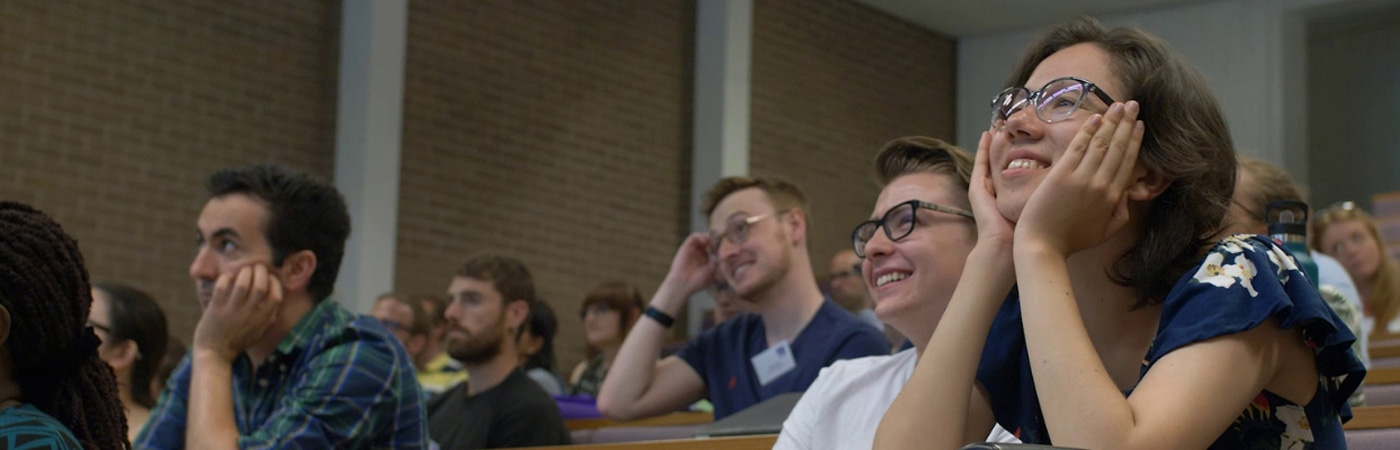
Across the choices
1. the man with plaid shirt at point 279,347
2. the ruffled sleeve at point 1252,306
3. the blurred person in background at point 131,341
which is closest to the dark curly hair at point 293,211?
the man with plaid shirt at point 279,347

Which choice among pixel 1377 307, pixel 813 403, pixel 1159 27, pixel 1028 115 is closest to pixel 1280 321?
pixel 1028 115

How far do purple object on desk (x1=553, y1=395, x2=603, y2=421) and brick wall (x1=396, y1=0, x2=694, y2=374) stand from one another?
10.8 feet

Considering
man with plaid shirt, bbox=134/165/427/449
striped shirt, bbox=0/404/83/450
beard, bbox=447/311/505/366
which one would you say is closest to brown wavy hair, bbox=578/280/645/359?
beard, bbox=447/311/505/366

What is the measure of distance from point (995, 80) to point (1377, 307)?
5.46m

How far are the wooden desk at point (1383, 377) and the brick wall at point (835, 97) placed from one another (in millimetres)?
7012

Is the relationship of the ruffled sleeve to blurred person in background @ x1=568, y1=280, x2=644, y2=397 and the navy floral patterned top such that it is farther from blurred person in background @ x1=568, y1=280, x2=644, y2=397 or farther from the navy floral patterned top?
blurred person in background @ x1=568, y1=280, x2=644, y2=397

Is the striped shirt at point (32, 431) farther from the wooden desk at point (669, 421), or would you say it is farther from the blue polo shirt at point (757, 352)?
the wooden desk at point (669, 421)

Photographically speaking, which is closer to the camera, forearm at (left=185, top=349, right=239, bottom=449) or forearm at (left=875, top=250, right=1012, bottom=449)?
forearm at (left=875, top=250, right=1012, bottom=449)

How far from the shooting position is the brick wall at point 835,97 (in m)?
10.2

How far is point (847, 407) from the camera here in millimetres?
2275

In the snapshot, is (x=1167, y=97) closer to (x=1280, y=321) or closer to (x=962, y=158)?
(x=1280, y=321)

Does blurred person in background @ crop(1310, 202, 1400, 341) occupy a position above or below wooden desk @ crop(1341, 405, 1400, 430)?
above

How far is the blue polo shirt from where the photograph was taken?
354 centimetres

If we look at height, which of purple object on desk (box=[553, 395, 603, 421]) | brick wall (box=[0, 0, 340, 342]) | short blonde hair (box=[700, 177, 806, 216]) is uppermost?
brick wall (box=[0, 0, 340, 342])
